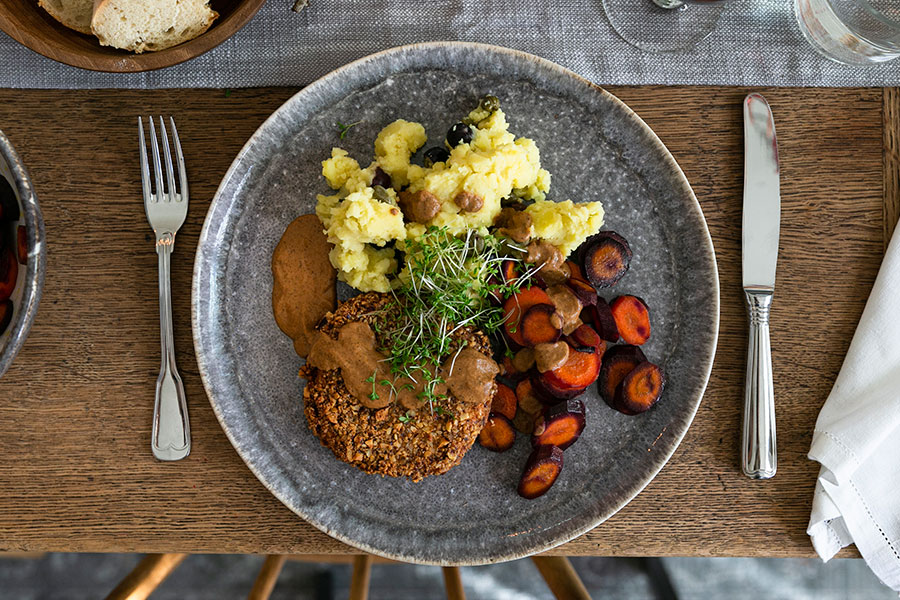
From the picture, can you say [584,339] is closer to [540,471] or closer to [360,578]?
[540,471]

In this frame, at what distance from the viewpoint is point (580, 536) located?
200cm

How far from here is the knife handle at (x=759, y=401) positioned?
1.96 metres

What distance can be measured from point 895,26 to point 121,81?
2381mm

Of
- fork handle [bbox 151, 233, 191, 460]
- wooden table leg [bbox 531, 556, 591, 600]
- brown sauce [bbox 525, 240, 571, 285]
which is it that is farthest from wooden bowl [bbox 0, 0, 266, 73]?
wooden table leg [bbox 531, 556, 591, 600]

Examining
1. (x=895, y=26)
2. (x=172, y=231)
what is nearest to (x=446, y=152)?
(x=172, y=231)

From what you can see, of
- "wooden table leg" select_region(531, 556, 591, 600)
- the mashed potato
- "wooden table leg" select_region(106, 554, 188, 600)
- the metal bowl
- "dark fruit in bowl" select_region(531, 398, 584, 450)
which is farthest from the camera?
"wooden table leg" select_region(531, 556, 591, 600)

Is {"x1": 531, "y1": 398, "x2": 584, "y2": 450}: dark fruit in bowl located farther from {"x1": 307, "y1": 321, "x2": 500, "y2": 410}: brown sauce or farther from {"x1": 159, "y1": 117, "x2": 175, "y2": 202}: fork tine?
{"x1": 159, "y1": 117, "x2": 175, "y2": 202}: fork tine

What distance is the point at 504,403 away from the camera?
1.93m

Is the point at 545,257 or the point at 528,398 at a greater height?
the point at 545,257

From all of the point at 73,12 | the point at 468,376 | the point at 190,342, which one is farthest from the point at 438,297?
the point at 73,12

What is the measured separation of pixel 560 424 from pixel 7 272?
151 cm

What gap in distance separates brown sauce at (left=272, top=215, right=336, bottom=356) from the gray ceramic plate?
0.14 feet

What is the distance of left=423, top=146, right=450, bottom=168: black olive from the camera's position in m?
1.89

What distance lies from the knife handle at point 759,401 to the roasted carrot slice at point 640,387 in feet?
1.00
